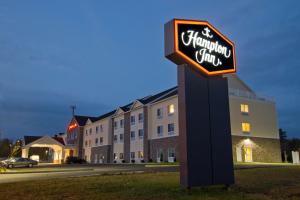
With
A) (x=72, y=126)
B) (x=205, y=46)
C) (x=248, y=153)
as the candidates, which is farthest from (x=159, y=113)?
(x=72, y=126)

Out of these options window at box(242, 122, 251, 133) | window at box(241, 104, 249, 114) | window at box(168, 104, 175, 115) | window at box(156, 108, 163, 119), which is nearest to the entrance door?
window at box(242, 122, 251, 133)

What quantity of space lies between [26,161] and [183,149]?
36056mm

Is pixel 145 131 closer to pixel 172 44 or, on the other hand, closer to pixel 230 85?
pixel 230 85

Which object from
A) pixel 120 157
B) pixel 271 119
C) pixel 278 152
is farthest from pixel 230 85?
pixel 120 157

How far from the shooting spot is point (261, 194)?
34.2ft

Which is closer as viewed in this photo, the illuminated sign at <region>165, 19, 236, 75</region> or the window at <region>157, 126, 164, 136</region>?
the illuminated sign at <region>165, 19, 236, 75</region>

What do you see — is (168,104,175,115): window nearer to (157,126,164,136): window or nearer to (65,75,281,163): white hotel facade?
(65,75,281,163): white hotel facade

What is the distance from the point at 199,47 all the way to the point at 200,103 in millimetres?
2298

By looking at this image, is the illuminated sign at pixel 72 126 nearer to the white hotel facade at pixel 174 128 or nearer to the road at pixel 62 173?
the white hotel facade at pixel 174 128

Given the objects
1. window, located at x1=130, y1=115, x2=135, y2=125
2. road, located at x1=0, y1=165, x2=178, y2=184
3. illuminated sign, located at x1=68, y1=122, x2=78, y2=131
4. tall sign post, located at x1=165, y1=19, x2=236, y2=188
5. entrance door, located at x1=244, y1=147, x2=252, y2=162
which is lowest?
road, located at x1=0, y1=165, x2=178, y2=184

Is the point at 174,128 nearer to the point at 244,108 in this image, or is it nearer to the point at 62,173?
the point at 244,108

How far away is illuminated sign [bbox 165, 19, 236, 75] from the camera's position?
1142 cm

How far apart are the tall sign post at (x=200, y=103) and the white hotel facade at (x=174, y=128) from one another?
27.2 metres

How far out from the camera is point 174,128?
40.9m
